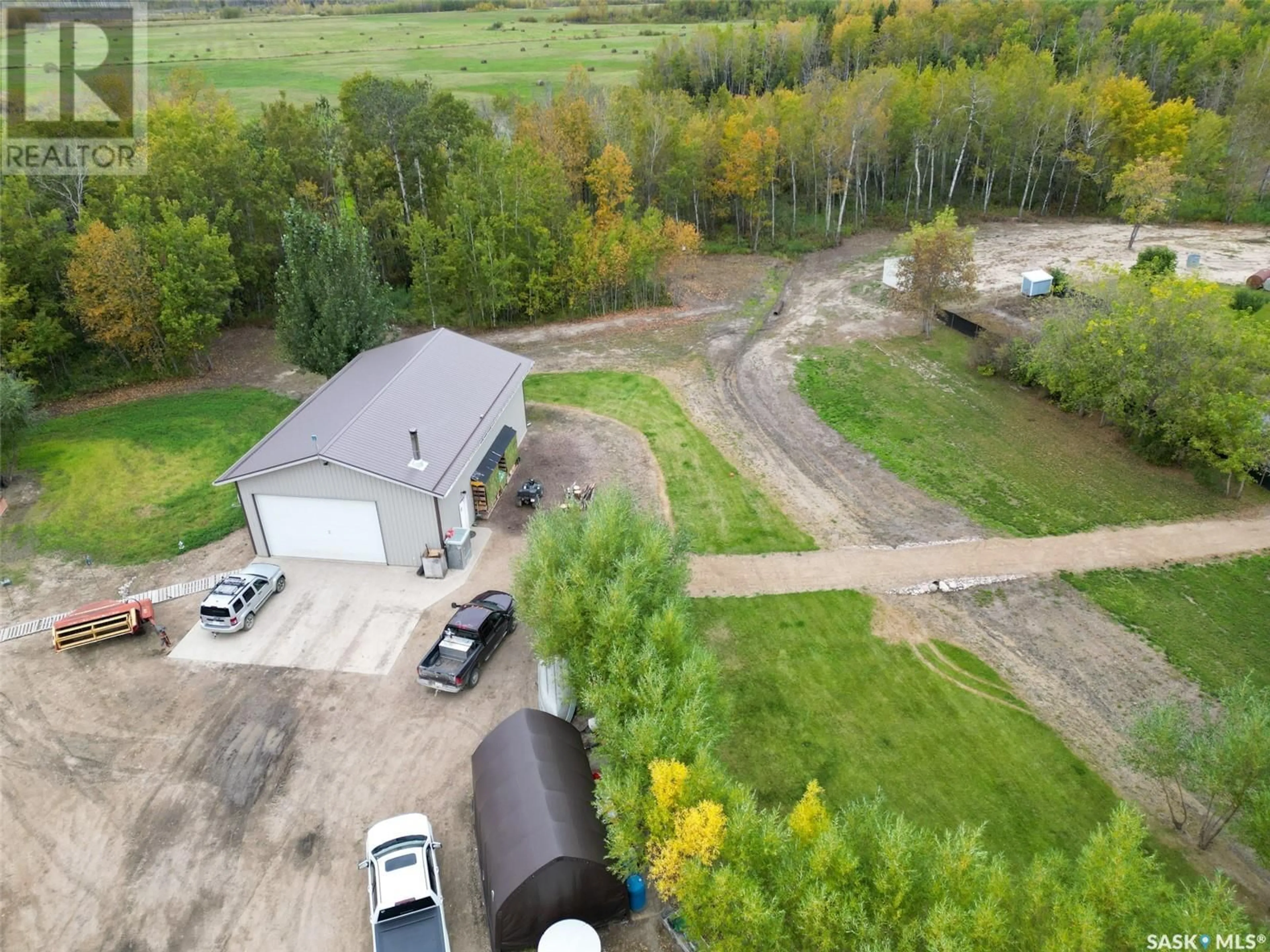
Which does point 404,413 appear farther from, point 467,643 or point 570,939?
point 570,939

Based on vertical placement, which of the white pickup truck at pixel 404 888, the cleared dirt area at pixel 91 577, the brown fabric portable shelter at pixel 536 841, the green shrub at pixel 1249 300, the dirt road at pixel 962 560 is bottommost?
the cleared dirt area at pixel 91 577

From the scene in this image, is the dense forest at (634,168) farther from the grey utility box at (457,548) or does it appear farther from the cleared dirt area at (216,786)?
the cleared dirt area at (216,786)

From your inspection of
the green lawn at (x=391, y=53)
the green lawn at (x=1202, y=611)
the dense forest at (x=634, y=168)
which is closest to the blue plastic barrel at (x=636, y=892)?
the green lawn at (x=1202, y=611)

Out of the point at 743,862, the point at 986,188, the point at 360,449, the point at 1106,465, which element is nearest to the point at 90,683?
the point at 360,449

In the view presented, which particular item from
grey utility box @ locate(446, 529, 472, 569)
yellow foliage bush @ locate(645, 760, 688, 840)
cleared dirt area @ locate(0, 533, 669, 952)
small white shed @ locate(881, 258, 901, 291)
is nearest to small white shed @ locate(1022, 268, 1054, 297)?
small white shed @ locate(881, 258, 901, 291)

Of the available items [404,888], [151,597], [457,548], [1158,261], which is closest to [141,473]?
[151,597]

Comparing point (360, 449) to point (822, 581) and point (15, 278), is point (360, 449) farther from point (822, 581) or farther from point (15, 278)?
point (15, 278)
